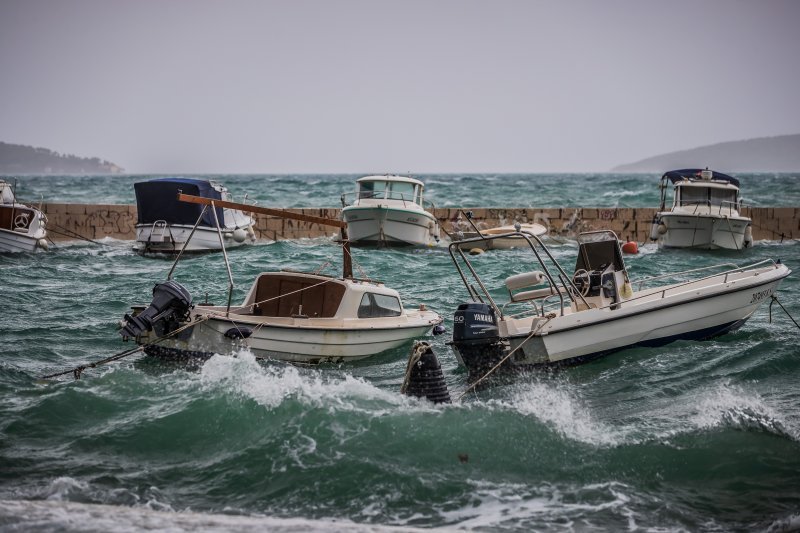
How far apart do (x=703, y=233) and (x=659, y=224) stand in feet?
4.86

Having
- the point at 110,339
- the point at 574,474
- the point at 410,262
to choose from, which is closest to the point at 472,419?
the point at 574,474

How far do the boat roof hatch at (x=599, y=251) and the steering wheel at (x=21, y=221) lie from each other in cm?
1990

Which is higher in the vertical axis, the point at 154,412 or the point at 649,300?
the point at 649,300

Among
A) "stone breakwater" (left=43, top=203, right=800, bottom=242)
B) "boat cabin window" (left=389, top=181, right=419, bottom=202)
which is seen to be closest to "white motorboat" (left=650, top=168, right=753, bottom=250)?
"stone breakwater" (left=43, top=203, right=800, bottom=242)

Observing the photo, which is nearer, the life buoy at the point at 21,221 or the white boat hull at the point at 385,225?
the life buoy at the point at 21,221

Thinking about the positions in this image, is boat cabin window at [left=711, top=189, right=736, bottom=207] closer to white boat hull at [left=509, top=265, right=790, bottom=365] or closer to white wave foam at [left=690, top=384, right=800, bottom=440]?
white boat hull at [left=509, top=265, right=790, bottom=365]

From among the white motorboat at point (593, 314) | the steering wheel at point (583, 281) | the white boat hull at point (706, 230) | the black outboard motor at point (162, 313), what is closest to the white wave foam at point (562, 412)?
the white motorboat at point (593, 314)

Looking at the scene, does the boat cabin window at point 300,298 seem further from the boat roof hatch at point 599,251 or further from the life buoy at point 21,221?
the life buoy at point 21,221

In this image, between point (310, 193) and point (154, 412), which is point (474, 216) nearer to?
point (154, 412)

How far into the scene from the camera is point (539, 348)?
13.7m

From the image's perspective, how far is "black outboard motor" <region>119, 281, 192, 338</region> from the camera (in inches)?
541

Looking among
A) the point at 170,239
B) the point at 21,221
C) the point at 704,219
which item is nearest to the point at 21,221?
the point at 21,221

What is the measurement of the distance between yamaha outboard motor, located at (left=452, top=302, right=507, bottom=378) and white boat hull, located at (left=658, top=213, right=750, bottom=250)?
19.0m

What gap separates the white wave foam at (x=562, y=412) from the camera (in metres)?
11.1
